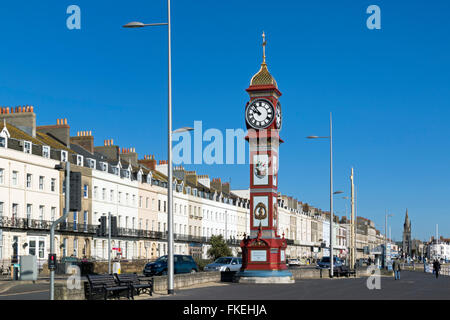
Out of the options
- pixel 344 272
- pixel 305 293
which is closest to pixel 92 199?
pixel 344 272

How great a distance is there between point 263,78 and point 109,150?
48187 millimetres

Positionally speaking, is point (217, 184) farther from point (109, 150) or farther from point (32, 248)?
point (32, 248)

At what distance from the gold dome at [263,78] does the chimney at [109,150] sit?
155 ft

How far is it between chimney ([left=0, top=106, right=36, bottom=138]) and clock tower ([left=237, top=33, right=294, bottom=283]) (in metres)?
35.1

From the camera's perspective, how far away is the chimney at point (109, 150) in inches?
3248

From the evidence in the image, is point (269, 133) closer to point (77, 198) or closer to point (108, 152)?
point (77, 198)

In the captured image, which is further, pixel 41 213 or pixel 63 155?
pixel 63 155

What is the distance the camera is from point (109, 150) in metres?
82.7

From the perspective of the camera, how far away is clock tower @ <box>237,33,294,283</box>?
1412 inches

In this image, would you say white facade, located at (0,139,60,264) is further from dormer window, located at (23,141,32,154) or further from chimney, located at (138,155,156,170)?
chimney, located at (138,155,156,170)

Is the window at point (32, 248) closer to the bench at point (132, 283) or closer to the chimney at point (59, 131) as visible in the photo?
the chimney at point (59, 131)

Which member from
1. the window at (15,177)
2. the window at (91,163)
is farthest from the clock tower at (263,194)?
the window at (91,163)

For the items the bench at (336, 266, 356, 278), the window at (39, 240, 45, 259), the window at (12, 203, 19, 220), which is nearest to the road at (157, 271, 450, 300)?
the bench at (336, 266, 356, 278)
